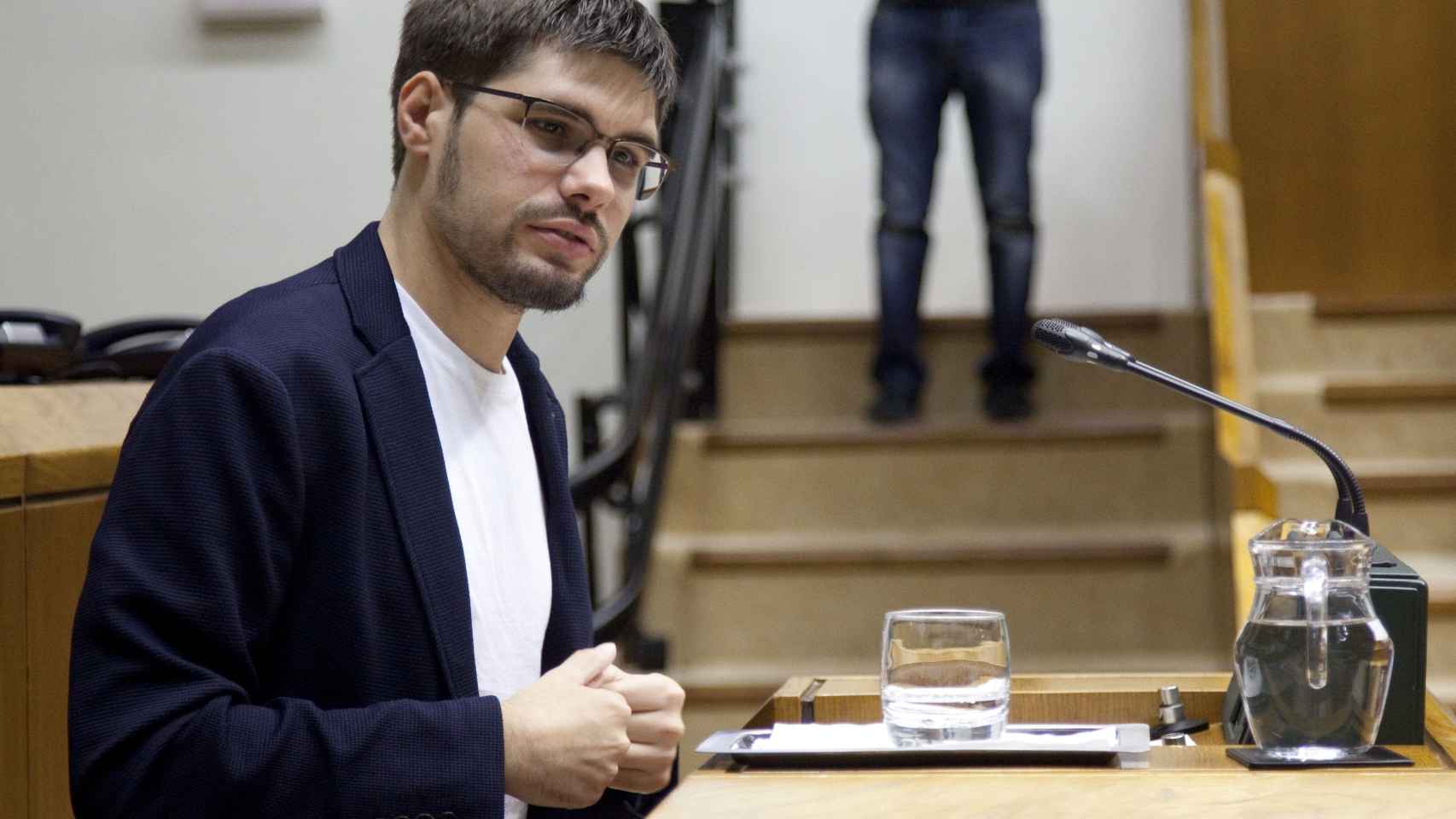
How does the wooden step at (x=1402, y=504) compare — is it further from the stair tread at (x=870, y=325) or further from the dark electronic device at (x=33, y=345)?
the dark electronic device at (x=33, y=345)

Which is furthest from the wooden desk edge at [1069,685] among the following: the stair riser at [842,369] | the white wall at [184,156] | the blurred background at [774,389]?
the stair riser at [842,369]

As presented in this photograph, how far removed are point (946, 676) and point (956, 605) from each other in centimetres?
196

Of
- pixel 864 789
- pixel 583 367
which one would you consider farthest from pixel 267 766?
pixel 583 367

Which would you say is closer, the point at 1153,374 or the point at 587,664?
the point at 587,664

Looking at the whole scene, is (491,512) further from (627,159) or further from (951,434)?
(951,434)

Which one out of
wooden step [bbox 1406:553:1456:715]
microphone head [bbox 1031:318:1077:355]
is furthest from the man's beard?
wooden step [bbox 1406:553:1456:715]

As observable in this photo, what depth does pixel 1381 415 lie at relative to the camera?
338cm

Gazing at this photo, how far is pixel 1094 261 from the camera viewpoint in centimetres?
458

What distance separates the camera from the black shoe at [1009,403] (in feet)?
11.2

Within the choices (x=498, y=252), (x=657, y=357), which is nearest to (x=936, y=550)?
(x=657, y=357)

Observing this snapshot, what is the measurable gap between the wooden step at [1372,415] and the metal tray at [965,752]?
2474 mm

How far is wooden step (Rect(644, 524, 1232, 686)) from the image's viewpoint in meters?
2.98

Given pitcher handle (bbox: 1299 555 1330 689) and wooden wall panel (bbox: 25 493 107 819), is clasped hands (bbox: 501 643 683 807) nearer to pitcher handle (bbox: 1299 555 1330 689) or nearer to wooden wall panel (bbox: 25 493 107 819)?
pitcher handle (bbox: 1299 555 1330 689)

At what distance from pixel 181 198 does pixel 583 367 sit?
0.88 metres
